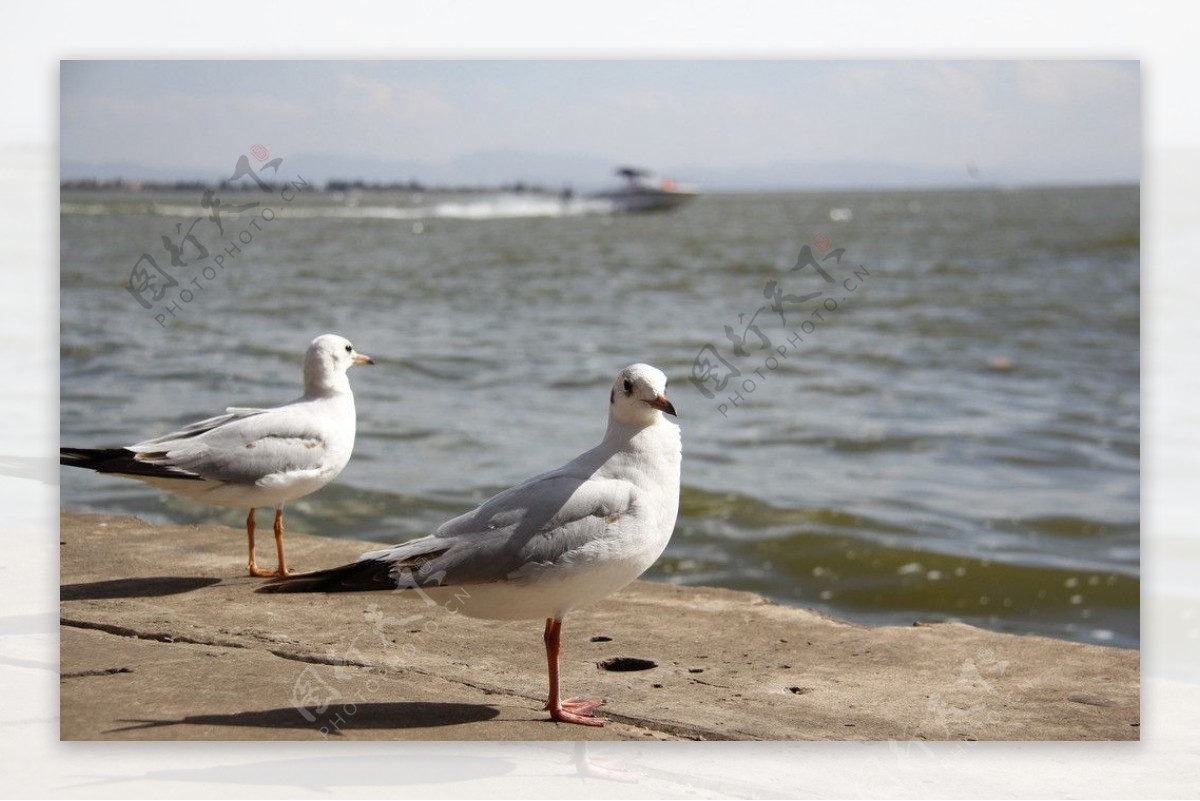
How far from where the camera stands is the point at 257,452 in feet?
14.2

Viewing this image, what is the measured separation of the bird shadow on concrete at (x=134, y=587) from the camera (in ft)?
14.0

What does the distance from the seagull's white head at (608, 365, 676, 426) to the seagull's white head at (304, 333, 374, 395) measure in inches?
53.6

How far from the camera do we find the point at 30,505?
4410 mm

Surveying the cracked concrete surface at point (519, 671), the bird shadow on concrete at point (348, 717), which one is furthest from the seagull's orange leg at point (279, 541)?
the bird shadow on concrete at point (348, 717)

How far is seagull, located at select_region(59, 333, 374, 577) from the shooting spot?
4273 mm

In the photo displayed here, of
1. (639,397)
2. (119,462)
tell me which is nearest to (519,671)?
(639,397)

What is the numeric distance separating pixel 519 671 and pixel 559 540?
68cm

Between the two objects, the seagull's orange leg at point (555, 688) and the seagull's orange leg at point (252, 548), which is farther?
the seagull's orange leg at point (252, 548)

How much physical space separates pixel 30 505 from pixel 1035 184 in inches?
158

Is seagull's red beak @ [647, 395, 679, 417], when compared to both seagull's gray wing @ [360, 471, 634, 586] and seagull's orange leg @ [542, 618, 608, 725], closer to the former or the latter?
seagull's gray wing @ [360, 471, 634, 586]

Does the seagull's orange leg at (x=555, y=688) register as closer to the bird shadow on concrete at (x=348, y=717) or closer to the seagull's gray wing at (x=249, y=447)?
the bird shadow on concrete at (x=348, y=717)

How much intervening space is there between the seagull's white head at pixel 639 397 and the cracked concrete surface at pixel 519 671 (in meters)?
0.73

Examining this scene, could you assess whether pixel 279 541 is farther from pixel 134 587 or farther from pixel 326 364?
pixel 326 364

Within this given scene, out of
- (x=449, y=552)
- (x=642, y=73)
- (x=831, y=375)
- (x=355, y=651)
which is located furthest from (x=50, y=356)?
(x=831, y=375)
